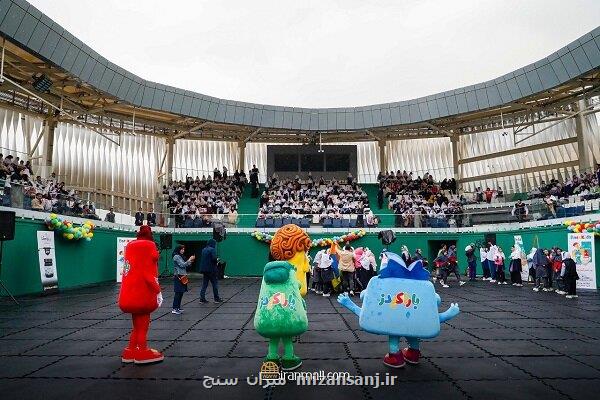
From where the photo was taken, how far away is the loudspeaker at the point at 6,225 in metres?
10.5

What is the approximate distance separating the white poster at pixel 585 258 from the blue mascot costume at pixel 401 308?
11749mm

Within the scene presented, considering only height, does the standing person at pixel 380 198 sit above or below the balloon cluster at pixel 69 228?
above

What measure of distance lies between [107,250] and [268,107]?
43.4 feet

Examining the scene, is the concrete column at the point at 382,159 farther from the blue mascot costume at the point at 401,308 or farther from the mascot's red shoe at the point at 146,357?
the mascot's red shoe at the point at 146,357

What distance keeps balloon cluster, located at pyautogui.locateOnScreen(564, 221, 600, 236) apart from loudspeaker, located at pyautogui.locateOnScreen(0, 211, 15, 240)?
17933mm

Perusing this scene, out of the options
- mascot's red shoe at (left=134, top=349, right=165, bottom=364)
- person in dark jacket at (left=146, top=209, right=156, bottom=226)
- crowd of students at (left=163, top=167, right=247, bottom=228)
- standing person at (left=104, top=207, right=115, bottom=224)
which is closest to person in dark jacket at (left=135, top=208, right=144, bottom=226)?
person in dark jacket at (left=146, top=209, right=156, bottom=226)

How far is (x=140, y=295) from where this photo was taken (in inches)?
216

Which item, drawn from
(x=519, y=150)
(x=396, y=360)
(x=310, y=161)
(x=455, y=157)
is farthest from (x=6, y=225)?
(x=519, y=150)

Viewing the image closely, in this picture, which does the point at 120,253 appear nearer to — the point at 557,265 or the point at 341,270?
the point at 341,270

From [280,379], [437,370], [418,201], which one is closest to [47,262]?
[280,379]

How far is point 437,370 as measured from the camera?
5109 millimetres

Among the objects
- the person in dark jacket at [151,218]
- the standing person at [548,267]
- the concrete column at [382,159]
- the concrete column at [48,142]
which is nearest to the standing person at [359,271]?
the standing person at [548,267]

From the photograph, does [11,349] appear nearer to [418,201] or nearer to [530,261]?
[530,261]

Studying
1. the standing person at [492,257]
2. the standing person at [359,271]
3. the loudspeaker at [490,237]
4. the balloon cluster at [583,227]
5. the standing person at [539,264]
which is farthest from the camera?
the loudspeaker at [490,237]
